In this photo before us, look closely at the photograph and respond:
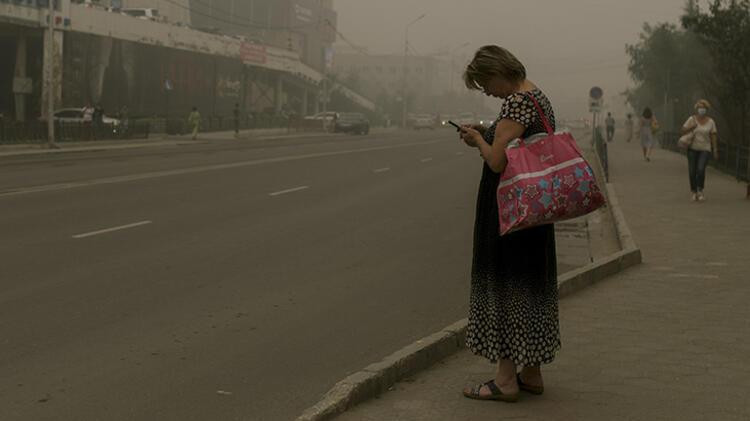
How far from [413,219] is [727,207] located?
5477 mm

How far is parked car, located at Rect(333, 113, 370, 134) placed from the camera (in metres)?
70.2

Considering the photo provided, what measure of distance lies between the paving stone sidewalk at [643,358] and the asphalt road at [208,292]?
0.72 metres

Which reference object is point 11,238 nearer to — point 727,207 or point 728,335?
point 728,335

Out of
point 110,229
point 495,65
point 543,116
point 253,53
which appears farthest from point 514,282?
point 253,53

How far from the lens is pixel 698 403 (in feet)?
19.1

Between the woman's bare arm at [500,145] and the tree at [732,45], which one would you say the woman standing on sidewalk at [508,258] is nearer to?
the woman's bare arm at [500,145]

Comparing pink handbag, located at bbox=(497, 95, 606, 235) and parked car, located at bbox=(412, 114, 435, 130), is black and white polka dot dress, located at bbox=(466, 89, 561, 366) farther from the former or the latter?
parked car, located at bbox=(412, 114, 435, 130)

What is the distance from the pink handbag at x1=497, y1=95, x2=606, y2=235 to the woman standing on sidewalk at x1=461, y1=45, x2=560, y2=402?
0.11 metres

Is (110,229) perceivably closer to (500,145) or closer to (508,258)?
Result: (508,258)

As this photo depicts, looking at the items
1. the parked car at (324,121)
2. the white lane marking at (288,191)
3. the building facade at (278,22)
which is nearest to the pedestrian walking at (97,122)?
the white lane marking at (288,191)

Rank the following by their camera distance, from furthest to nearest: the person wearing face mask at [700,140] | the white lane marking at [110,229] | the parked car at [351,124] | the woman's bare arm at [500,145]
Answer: the parked car at [351,124] → the person wearing face mask at [700,140] → the white lane marking at [110,229] → the woman's bare arm at [500,145]

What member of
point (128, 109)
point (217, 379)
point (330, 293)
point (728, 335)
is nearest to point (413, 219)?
point (330, 293)

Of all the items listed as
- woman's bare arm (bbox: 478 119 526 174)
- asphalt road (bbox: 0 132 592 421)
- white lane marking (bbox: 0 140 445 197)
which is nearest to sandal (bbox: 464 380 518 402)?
asphalt road (bbox: 0 132 592 421)

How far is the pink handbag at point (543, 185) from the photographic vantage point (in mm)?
5250
